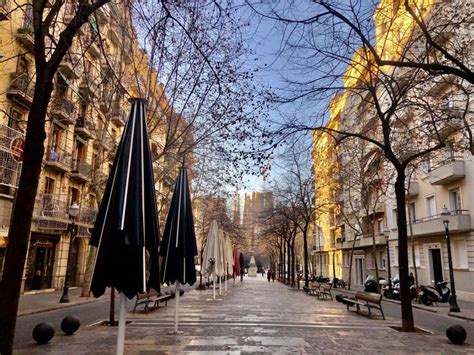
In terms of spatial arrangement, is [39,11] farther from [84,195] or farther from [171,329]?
[84,195]

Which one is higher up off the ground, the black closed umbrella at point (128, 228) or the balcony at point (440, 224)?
the balcony at point (440, 224)

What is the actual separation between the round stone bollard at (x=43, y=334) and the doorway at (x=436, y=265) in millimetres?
27171

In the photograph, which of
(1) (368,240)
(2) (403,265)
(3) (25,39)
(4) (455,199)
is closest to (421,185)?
(4) (455,199)

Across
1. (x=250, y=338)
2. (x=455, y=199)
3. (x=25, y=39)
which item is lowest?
(x=250, y=338)

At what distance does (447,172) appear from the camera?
2631 centimetres

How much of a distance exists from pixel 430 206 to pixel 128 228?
2996 centimetres

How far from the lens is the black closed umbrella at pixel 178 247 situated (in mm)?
10062

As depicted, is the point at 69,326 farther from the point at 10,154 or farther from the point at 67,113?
the point at 67,113

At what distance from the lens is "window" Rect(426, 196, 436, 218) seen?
99.7ft

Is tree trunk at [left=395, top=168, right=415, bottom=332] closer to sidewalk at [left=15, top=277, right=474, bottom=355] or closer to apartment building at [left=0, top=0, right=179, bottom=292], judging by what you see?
sidewalk at [left=15, top=277, right=474, bottom=355]

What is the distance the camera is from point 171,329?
10.1 m

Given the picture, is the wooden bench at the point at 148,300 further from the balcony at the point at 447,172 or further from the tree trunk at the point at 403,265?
the balcony at the point at 447,172

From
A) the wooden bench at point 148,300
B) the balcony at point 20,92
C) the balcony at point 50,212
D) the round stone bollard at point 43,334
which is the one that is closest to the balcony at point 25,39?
the balcony at point 20,92

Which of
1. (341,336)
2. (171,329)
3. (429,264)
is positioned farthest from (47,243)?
(429,264)
